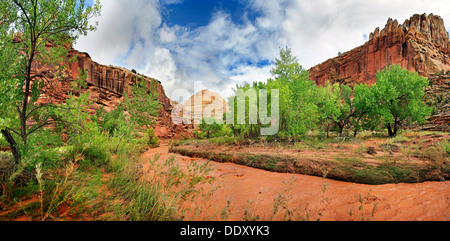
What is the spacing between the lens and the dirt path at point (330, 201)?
261cm

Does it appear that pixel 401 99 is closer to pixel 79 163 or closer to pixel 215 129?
pixel 215 129

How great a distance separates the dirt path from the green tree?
16619mm

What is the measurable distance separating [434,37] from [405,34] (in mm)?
25689

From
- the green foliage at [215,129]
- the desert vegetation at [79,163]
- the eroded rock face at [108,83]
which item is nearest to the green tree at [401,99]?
the desert vegetation at [79,163]

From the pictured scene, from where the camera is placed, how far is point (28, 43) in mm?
3602

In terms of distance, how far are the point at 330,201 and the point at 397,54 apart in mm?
69392

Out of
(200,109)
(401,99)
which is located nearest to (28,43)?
(401,99)

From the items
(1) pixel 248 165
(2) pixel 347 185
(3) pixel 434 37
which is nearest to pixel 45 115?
(1) pixel 248 165

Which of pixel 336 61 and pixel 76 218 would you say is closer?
pixel 76 218

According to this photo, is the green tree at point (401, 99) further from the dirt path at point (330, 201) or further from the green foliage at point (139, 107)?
the green foliage at point (139, 107)

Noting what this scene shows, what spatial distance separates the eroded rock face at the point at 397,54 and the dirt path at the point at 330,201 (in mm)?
57522

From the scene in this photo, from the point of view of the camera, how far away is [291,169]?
585 cm

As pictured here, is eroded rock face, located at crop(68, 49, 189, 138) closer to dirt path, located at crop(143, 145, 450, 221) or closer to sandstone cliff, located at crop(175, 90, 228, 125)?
sandstone cliff, located at crop(175, 90, 228, 125)
